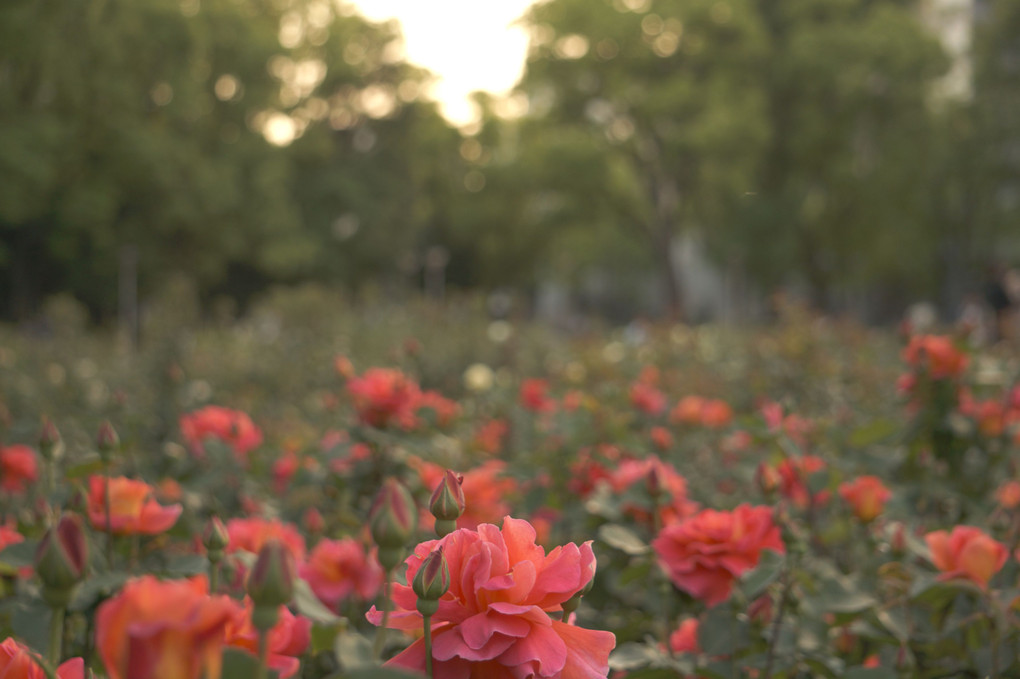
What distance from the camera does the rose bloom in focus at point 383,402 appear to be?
182cm

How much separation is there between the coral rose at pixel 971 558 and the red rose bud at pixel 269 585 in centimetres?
79

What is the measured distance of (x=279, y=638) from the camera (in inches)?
25.6

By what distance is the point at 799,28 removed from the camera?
2034cm

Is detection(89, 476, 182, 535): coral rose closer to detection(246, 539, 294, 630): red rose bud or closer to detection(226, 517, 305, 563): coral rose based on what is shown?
detection(226, 517, 305, 563): coral rose

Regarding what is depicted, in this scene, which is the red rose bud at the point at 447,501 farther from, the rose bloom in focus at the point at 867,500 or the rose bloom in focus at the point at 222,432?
the rose bloom in focus at the point at 222,432

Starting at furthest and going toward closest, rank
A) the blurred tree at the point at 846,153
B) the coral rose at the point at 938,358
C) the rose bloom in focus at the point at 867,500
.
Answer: the blurred tree at the point at 846,153, the coral rose at the point at 938,358, the rose bloom in focus at the point at 867,500

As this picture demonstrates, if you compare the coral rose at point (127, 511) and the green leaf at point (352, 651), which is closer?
the green leaf at point (352, 651)

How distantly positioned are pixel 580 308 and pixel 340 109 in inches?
687

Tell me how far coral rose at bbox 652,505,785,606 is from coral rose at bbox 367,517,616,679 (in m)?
0.48

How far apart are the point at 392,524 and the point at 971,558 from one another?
716 mm

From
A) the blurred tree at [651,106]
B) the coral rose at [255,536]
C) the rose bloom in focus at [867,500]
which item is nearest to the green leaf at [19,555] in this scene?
the coral rose at [255,536]

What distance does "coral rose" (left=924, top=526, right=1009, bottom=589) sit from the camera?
953mm

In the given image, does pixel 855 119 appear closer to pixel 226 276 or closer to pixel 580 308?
pixel 226 276

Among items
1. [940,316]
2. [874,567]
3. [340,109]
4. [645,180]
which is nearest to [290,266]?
[340,109]
